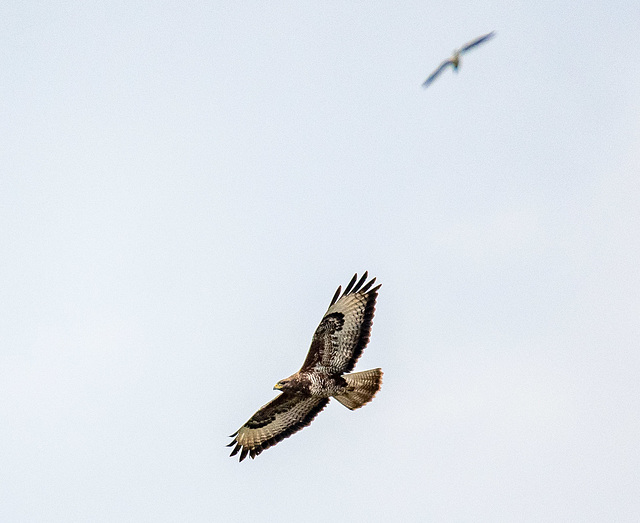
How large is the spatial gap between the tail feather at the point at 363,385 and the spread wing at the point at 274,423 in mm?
708

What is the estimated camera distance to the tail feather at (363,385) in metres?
14.7

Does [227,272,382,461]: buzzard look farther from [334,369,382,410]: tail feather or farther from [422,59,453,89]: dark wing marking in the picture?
[422,59,453,89]: dark wing marking

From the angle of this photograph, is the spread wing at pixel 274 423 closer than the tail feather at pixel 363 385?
No

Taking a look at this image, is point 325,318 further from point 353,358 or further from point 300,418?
point 300,418

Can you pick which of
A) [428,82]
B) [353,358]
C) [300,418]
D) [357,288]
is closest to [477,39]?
[428,82]

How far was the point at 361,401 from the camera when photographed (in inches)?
583

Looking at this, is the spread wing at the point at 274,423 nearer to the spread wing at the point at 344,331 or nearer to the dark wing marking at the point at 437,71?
the spread wing at the point at 344,331

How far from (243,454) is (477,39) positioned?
25.9 ft

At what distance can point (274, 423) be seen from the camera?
Result: 15.6m

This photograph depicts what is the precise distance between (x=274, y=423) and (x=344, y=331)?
2319 mm

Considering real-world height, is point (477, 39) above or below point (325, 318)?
above

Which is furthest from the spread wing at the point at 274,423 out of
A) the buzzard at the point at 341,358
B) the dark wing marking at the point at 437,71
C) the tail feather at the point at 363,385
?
the dark wing marking at the point at 437,71

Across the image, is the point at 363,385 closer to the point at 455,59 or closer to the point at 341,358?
the point at 341,358

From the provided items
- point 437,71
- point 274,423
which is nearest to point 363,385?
point 274,423
